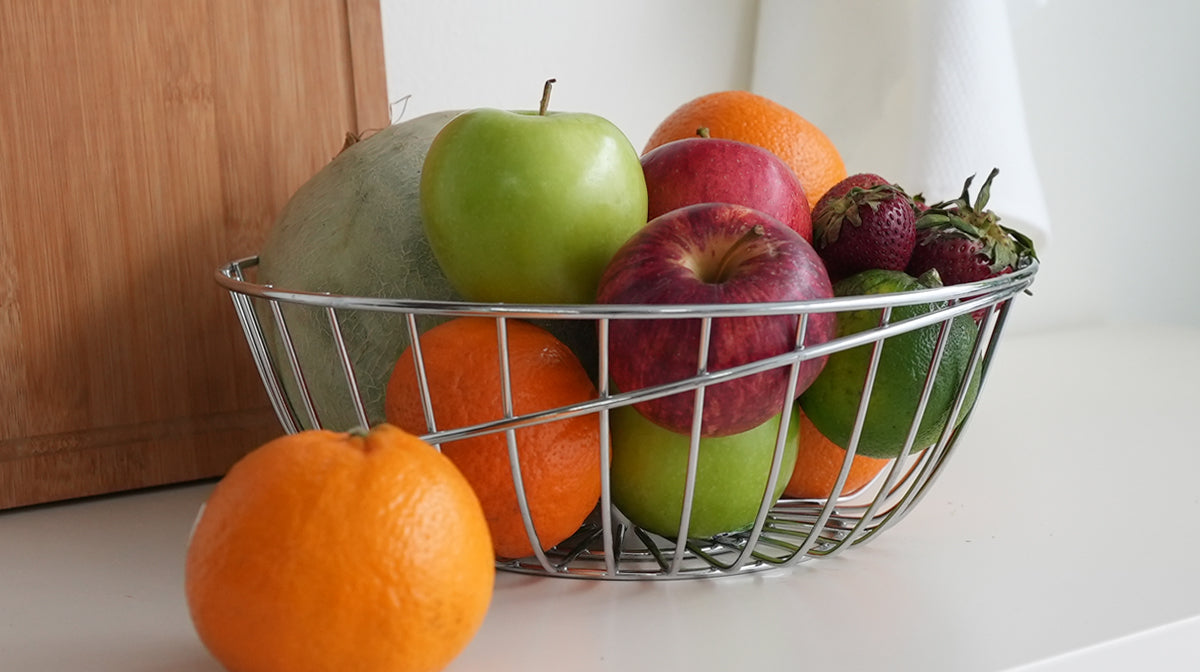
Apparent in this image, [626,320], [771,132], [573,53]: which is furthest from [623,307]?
[573,53]

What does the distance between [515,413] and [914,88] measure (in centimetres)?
57

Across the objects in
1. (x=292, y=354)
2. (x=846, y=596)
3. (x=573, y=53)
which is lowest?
(x=846, y=596)

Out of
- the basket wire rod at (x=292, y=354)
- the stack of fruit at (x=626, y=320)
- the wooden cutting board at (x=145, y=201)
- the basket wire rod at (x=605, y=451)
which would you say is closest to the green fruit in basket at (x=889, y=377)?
the stack of fruit at (x=626, y=320)

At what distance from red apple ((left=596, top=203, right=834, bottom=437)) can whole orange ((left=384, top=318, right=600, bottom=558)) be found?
1.1 inches

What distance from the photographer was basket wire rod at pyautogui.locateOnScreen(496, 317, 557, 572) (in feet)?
1.26

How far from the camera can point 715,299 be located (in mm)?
381

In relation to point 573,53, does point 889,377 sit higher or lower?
lower

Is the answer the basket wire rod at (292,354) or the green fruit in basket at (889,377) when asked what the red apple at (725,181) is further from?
the basket wire rod at (292,354)

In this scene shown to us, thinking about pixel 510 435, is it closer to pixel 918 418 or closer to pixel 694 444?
pixel 694 444

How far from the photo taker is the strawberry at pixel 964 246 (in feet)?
1.56

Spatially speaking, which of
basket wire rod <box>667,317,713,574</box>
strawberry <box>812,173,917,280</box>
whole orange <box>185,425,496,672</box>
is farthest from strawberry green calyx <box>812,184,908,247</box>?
whole orange <box>185,425,496,672</box>

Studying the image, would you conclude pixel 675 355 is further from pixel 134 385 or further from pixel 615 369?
pixel 134 385

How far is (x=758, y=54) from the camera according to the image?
898mm

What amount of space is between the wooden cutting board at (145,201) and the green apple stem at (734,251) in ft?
1.04
